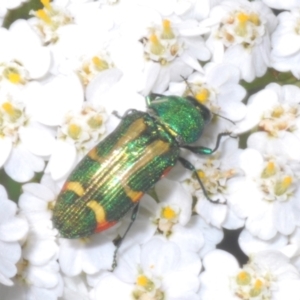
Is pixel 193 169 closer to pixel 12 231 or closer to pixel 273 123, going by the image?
pixel 273 123

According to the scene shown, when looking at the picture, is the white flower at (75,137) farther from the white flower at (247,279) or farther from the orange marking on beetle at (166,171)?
the white flower at (247,279)

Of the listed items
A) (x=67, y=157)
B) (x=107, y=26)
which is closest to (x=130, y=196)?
(x=67, y=157)

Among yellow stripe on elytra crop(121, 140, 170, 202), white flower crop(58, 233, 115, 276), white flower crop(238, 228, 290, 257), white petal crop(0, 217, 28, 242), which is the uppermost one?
yellow stripe on elytra crop(121, 140, 170, 202)

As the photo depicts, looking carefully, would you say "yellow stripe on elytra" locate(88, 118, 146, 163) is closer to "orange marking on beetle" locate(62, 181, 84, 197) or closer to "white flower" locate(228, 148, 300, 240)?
"orange marking on beetle" locate(62, 181, 84, 197)

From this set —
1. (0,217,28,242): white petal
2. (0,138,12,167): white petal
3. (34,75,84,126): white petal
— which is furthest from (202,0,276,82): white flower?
(0,217,28,242): white petal

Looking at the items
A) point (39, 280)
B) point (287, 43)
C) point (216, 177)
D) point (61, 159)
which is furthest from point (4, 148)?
point (287, 43)

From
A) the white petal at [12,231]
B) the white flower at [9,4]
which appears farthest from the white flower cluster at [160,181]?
the white flower at [9,4]
